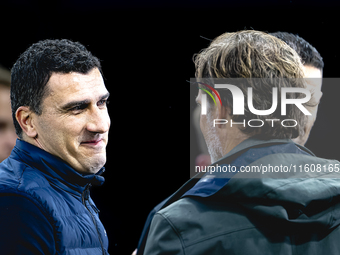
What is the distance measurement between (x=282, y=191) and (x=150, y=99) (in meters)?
2.39

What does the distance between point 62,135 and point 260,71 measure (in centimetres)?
96

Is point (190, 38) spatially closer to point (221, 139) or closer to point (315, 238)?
point (221, 139)

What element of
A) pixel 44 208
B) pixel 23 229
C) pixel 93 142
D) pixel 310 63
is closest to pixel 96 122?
pixel 93 142

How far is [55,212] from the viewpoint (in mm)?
1640

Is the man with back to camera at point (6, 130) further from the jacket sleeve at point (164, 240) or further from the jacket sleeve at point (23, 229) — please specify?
the jacket sleeve at point (164, 240)

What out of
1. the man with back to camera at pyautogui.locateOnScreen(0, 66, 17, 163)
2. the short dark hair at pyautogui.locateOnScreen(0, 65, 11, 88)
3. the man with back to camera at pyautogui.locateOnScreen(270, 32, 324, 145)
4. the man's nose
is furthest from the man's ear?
the man with back to camera at pyautogui.locateOnScreen(270, 32, 324, 145)

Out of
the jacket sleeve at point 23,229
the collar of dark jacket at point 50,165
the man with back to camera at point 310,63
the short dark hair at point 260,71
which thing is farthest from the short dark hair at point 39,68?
the man with back to camera at point 310,63

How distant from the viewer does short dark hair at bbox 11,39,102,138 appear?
1815 millimetres

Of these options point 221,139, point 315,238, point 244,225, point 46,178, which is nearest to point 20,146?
point 46,178

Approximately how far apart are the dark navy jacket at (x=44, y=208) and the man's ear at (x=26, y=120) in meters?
0.07

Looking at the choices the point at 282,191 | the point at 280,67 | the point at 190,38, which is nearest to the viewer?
the point at 282,191

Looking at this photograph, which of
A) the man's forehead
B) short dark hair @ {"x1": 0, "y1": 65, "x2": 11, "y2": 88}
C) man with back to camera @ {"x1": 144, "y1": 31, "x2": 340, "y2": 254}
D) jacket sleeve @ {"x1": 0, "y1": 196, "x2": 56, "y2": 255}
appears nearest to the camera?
man with back to camera @ {"x1": 144, "y1": 31, "x2": 340, "y2": 254}

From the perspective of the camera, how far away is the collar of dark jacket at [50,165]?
1.75 metres

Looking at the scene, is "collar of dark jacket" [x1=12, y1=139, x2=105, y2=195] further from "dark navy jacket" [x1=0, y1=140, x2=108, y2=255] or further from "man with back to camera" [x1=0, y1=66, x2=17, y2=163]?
"man with back to camera" [x1=0, y1=66, x2=17, y2=163]
